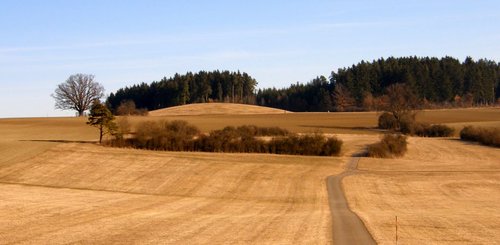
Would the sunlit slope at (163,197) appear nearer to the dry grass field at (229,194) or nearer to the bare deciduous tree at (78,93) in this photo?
the dry grass field at (229,194)

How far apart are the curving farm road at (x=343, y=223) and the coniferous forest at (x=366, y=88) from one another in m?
111

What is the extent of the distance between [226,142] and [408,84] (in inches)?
3904

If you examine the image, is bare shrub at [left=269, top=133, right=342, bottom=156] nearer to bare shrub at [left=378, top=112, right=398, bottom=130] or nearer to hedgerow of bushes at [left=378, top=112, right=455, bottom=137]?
hedgerow of bushes at [left=378, top=112, right=455, bottom=137]

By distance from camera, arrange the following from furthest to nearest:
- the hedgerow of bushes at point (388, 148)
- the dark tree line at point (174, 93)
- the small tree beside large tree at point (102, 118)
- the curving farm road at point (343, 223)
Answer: the dark tree line at point (174, 93) → the hedgerow of bushes at point (388, 148) → the small tree beside large tree at point (102, 118) → the curving farm road at point (343, 223)

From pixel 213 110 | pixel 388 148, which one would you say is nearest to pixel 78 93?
pixel 213 110

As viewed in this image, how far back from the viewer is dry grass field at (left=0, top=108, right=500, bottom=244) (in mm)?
21359

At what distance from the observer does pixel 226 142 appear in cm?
6669

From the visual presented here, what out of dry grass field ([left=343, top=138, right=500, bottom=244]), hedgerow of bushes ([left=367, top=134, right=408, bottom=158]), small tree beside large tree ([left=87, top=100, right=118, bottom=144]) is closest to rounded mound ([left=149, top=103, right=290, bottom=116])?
dry grass field ([left=343, top=138, right=500, bottom=244])

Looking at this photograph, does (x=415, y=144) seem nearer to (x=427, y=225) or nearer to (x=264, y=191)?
(x=264, y=191)

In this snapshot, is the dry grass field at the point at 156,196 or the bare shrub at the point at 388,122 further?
the bare shrub at the point at 388,122

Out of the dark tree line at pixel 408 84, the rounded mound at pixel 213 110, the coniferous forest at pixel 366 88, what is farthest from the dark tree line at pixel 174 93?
the rounded mound at pixel 213 110

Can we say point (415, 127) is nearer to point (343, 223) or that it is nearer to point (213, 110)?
point (213, 110)

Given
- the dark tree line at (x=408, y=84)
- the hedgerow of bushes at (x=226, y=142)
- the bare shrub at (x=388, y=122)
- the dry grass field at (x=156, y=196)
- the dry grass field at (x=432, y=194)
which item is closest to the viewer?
the dry grass field at (x=156, y=196)

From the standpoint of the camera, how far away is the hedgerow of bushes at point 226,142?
216ft
